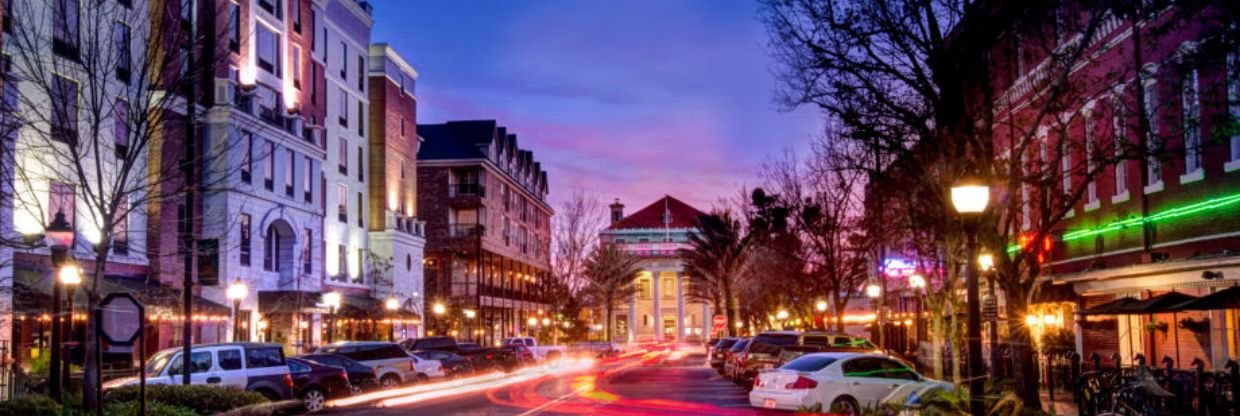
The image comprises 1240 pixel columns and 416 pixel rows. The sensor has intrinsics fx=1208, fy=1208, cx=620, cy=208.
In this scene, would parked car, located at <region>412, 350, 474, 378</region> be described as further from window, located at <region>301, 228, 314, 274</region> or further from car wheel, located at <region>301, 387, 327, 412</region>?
car wheel, located at <region>301, 387, 327, 412</region>

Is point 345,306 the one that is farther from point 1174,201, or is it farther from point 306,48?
point 1174,201

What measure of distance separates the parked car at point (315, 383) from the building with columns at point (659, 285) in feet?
351

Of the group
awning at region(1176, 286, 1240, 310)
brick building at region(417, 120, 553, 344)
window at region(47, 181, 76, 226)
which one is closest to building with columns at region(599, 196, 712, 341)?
brick building at region(417, 120, 553, 344)

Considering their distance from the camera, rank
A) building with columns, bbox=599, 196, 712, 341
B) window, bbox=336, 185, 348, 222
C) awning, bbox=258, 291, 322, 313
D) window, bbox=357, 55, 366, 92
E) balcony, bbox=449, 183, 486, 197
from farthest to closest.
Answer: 1. building with columns, bbox=599, 196, 712, 341
2. balcony, bbox=449, 183, 486, 197
3. window, bbox=357, 55, 366, 92
4. window, bbox=336, 185, 348, 222
5. awning, bbox=258, 291, 322, 313

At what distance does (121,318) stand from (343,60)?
4354cm

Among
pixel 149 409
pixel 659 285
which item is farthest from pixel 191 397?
pixel 659 285

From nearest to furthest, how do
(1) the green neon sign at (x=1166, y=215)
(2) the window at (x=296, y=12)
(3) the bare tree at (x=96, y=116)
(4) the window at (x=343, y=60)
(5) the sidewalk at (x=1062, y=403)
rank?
(3) the bare tree at (x=96, y=116)
(1) the green neon sign at (x=1166, y=215)
(5) the sidewalk at (x=1062, y=403)
(2) the window at (x=296, y=12)
(4) the window at (x=343, y=60)

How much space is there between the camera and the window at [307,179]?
167 ft

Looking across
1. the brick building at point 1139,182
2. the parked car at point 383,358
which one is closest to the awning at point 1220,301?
the brick building at point 1139,182

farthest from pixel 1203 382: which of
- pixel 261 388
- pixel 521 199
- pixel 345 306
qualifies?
pixel 521 199

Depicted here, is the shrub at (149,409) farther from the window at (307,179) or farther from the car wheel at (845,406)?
the window at (307,179)

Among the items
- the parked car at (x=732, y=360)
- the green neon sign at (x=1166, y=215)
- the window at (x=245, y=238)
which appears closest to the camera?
the green neon sign at (x=1166, y=215)

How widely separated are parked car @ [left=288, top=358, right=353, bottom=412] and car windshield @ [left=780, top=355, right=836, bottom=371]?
11.0 meters

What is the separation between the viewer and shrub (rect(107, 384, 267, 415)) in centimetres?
2166
